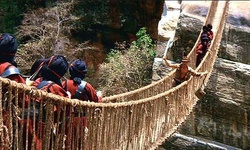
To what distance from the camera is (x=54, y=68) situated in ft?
7.76

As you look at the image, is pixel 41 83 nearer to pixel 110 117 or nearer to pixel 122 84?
pixel 110 117

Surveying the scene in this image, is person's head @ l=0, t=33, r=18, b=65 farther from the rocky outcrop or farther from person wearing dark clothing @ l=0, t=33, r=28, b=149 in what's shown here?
the rocky outcrop

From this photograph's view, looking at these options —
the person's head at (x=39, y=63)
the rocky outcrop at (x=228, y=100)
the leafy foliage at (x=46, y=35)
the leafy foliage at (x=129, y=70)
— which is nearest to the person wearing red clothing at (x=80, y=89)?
the person's head at (x=39, y=63)

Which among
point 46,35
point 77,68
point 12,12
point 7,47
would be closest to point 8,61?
point 7,47

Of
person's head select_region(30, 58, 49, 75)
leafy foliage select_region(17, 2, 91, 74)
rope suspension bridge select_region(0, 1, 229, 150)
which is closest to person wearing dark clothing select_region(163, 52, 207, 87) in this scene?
rope suspension bridge select_region(0, 1, 229, 150)

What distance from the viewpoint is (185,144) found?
23.7ft

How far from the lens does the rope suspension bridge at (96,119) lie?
2.10 meters

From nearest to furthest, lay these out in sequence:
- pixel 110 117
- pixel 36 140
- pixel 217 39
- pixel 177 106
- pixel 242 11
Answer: pixel 36 140 → pixel 110 117 → pixel 177 106 → pixel 217 39 → pixel 242 11

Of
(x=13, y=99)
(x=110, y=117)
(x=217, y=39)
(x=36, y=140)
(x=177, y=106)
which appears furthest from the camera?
(x=217, y=39)

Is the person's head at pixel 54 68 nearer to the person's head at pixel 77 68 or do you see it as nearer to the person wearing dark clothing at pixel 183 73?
the person's head at pixel 77 68

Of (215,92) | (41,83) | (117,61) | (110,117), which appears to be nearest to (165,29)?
(117,61)

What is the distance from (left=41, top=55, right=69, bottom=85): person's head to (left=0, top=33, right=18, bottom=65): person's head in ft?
0.68

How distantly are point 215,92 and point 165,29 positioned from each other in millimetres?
3107

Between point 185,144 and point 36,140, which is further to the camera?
point 185,144
